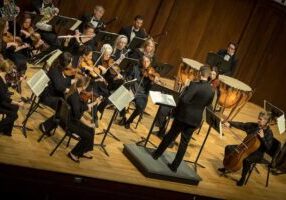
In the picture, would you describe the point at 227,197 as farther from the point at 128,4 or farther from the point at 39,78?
the point at 128,4

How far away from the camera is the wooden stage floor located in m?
6.70

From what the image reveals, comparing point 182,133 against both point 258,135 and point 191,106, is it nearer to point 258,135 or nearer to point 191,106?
point 191,106

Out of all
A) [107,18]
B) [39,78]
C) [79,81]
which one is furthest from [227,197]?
[107,18]

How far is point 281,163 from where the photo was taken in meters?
9.38

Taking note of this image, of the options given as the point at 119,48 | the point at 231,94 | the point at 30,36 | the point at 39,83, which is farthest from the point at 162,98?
the point at 231,94

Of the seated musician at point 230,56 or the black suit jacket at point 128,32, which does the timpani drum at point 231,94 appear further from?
the black suit jacket at point 128,32

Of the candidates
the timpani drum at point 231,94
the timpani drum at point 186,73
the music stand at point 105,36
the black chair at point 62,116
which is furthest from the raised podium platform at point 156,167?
the timpani drum at point 231,94

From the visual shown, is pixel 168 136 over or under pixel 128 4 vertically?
under

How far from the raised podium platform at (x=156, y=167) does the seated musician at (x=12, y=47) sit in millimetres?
2177

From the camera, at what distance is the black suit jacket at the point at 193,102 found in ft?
23.8

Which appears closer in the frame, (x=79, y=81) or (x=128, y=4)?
(x=79, y=81)

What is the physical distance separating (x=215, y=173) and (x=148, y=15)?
4962 mm

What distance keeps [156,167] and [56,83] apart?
6.15ft

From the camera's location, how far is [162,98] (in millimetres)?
7586
